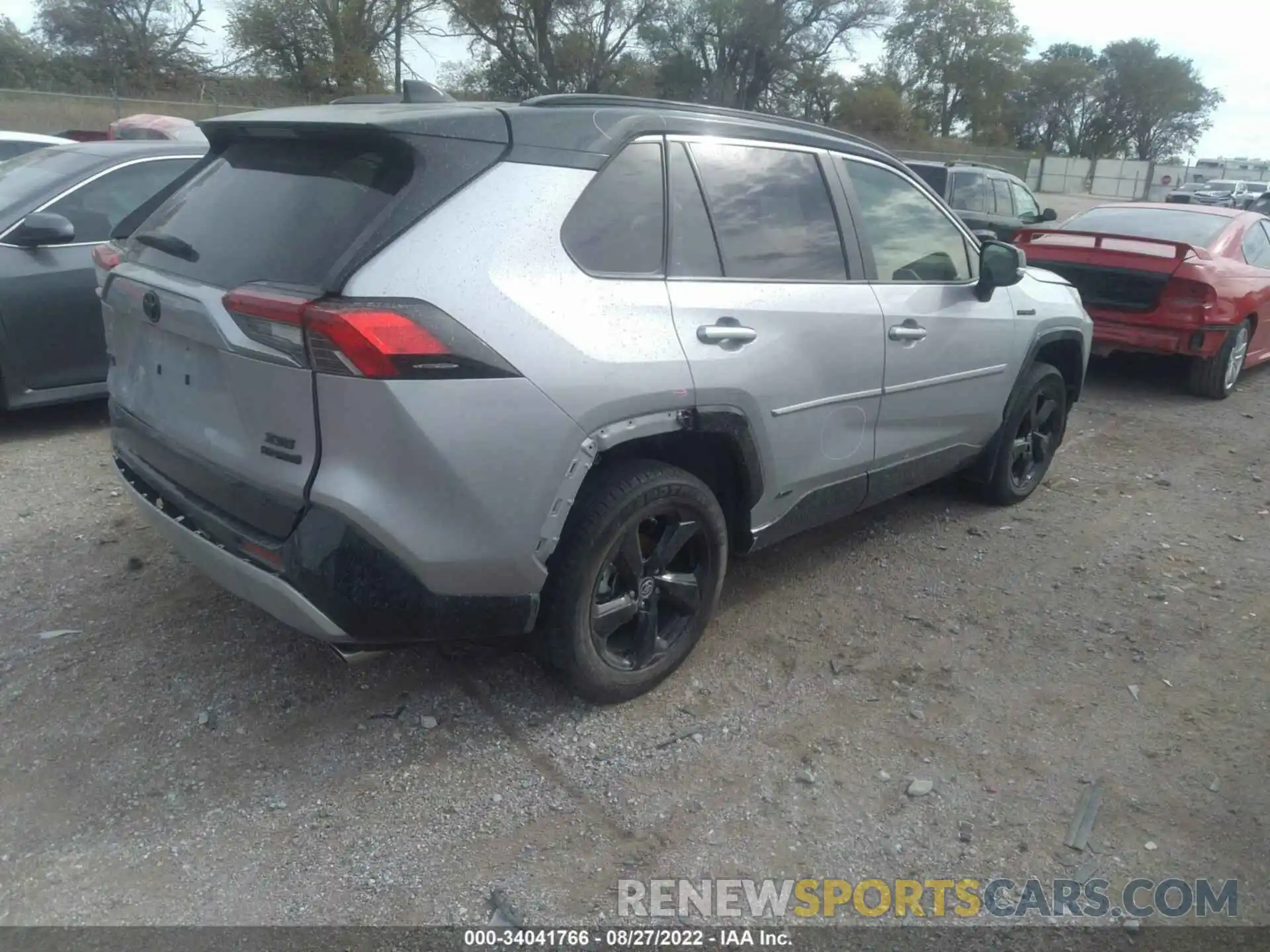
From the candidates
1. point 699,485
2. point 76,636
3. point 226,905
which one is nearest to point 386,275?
point 699,485

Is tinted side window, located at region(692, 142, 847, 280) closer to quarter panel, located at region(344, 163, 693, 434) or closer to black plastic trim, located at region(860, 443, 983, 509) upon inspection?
quarter panel, located at region(344, 163, 693, 434)

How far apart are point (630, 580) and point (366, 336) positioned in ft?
4.01

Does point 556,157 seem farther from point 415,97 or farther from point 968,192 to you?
point 968,192

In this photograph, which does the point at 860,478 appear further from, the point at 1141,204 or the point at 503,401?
the point at 1141,204

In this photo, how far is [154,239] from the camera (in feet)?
10.5

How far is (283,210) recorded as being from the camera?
2.87m

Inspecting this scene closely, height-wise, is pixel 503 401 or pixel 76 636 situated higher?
pixel 503 401

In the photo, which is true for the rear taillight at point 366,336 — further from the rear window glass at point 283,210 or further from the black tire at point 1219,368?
the black tire at point 1219,368

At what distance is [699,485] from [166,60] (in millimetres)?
47369

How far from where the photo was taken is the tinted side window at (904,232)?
406cm

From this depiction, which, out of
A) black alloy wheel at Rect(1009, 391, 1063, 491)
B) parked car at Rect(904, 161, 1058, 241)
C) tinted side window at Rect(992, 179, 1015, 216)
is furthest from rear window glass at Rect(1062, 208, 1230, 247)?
tinted side window at Rect(992, 179, 1015, 216)

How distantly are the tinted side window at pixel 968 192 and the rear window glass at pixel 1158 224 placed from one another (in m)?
4.88

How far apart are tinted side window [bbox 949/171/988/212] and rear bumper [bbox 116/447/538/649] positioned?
41.6 feet

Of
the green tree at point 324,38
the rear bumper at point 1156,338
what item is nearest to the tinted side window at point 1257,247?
the rear bumper at point 1156,338
